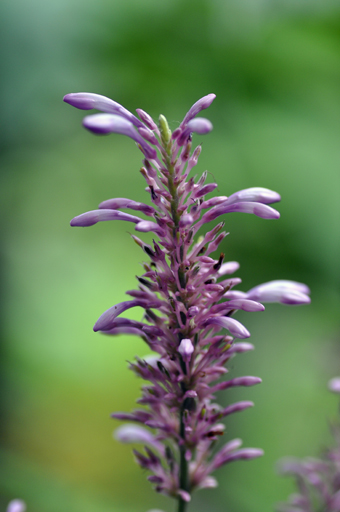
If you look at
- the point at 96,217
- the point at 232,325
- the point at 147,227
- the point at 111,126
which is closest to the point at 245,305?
the point at 232,325

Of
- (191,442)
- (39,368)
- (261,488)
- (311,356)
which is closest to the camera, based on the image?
(191,442)

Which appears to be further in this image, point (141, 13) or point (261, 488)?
point (141, 13)

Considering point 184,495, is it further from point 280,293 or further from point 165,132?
point 165,132

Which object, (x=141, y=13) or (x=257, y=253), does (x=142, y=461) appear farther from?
(x=141, y=13)

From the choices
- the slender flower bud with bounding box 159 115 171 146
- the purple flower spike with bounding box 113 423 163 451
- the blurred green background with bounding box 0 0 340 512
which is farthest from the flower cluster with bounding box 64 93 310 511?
the blurred green background with bounding box 0 0 340 512

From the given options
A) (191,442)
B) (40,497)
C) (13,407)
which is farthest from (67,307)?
(191,442)

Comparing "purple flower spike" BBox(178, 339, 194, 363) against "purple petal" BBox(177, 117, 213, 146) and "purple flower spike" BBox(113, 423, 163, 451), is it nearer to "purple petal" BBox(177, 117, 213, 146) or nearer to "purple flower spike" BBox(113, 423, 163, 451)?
"purple petal" BBox(177, 117, 213, 146)
